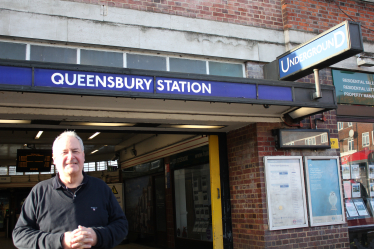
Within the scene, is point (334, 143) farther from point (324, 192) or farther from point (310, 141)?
point (324, 192)

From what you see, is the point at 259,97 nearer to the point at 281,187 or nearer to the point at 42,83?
the point at 281,187

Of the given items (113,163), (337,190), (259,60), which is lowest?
(337,190)

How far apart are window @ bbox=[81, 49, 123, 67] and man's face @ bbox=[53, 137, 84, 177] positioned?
405 centimetres

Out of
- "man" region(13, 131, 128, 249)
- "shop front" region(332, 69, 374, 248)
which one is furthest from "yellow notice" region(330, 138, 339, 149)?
"man" region(13, 131, 128, 249)

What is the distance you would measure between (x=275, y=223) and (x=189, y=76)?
133 inches

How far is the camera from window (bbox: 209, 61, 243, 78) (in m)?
7.25

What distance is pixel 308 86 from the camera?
20.4 ft

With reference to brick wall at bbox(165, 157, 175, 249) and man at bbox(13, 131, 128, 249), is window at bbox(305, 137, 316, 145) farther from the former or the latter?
man at bbox(13, 131, 128, 249)

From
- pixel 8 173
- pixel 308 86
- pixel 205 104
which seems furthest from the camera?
pixel 8 173

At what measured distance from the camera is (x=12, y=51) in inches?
230

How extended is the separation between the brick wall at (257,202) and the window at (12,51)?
171 inches

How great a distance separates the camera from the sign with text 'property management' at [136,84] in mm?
4438

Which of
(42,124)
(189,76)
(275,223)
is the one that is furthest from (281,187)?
(42,124)

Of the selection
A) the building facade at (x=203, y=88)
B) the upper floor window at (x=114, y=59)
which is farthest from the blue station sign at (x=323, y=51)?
the upper floor window at (x=114, y=59)
